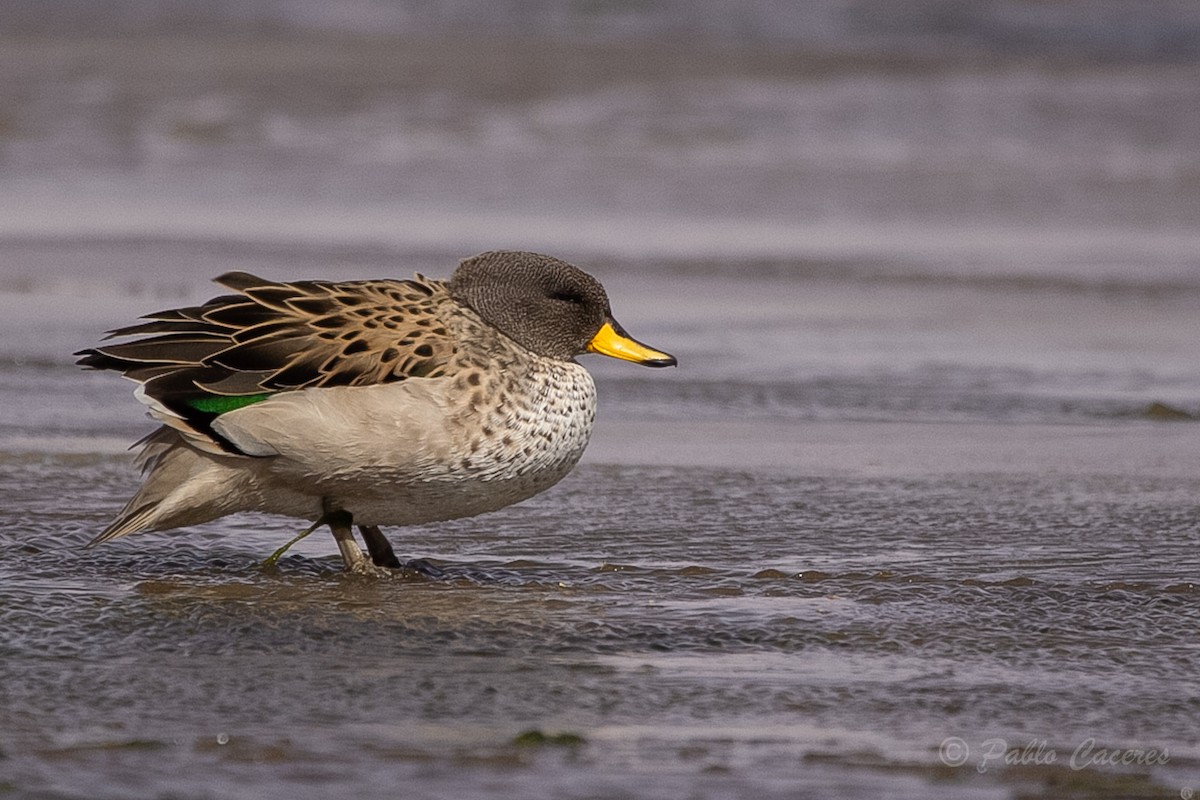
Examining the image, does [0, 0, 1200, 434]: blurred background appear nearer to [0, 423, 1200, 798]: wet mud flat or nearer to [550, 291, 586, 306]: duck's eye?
[0, 423, 1200, 798]: wet mud flat

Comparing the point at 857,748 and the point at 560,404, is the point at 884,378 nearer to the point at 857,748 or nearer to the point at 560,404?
the point at 560,404

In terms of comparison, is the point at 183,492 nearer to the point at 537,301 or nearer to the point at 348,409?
the point at 348,409

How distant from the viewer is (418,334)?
5.42 meters

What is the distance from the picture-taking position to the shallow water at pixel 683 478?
3.94 m

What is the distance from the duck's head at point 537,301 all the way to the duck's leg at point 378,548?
2.12 feet

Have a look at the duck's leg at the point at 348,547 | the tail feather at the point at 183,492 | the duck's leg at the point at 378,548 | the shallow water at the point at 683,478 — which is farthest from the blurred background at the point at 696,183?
the tail feather at the point at 183,492

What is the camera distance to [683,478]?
6715 mm

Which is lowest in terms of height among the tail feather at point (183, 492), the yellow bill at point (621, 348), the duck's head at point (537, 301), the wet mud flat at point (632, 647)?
the wet mud flat at point (632, 647)

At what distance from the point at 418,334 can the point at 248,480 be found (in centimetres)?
58

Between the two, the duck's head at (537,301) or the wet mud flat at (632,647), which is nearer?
the wet mud flat at (632,647)

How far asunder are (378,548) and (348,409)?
51cm

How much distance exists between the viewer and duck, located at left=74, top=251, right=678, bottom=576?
5.20 m

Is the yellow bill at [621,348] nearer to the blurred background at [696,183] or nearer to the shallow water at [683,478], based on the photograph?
the shallow water at [683,478]

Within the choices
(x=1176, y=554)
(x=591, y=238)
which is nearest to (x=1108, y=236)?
(x=591, y=238)
